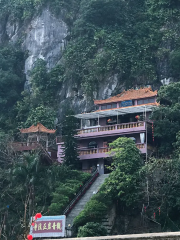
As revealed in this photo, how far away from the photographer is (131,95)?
30.8 metres

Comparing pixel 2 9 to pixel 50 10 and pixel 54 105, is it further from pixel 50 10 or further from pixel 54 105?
pixel 54 105

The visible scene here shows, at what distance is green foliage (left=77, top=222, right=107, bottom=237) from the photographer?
63.7ft

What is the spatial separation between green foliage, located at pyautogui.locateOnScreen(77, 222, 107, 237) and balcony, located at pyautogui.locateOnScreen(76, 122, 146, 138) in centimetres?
→ 935

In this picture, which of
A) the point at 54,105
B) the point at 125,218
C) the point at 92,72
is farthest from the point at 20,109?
the point at 125,218

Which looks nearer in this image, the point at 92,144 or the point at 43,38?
the point at 92,144

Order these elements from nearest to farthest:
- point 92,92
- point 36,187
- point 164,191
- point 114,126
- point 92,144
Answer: point 164,191, point 36,187, point 114,126, point 92,144, point 92,92

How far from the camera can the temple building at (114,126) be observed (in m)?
A: 28.1

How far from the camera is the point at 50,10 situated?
1606 inches

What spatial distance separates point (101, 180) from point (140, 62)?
11.7 meters

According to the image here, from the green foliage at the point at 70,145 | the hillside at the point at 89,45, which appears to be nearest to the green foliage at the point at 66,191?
the green foliage at the point at 70,145

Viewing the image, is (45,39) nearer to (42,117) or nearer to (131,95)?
(42,117)

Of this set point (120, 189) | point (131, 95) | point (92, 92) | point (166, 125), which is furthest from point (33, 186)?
point (92, 92)

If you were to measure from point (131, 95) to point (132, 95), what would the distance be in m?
0.07

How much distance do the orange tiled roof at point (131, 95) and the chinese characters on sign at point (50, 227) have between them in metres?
12.9
